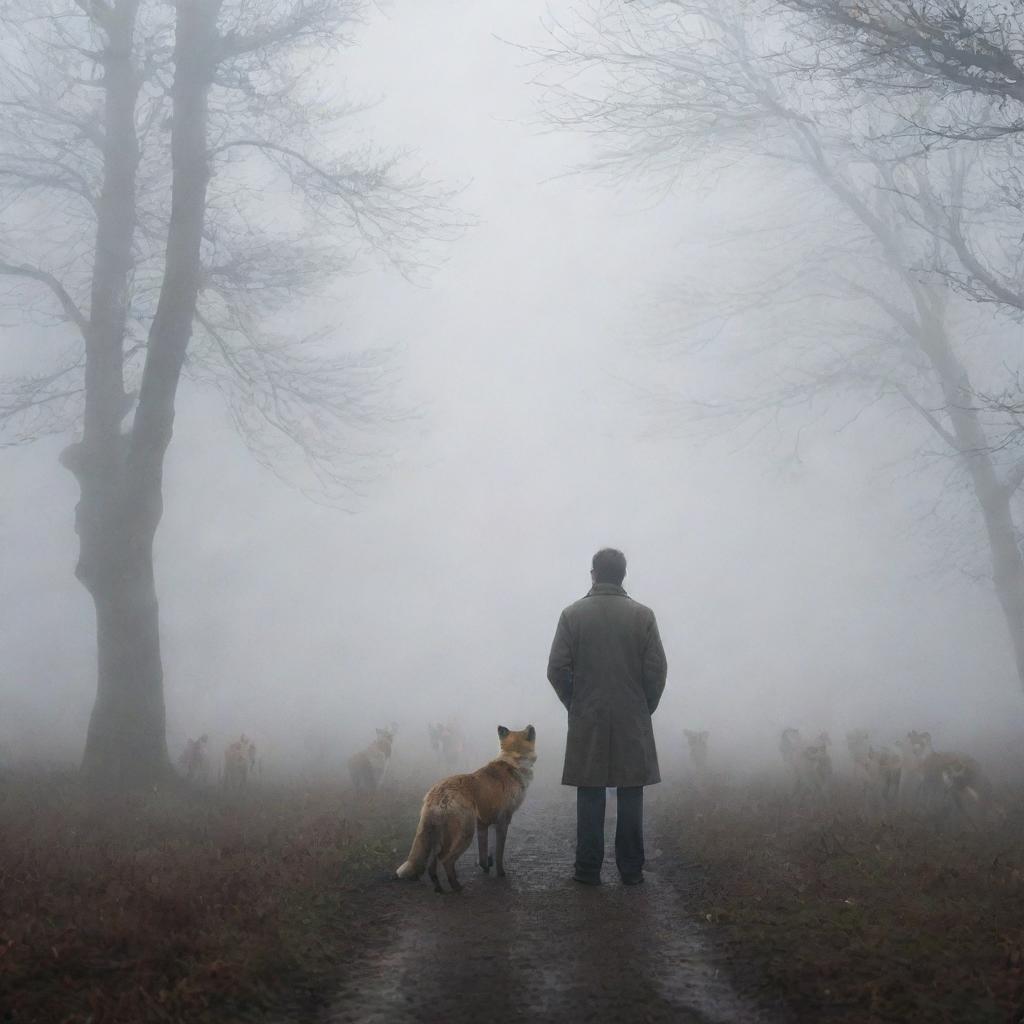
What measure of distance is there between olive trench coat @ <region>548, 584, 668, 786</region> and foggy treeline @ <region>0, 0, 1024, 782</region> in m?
4.84

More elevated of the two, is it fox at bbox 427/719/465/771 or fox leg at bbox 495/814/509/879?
fox at bbox 427/719/465/771

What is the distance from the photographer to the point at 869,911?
17.8 feet

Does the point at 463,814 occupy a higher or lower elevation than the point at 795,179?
lower

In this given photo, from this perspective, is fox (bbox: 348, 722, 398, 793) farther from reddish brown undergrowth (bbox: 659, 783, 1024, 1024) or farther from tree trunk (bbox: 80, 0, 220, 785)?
reddish brown undergrowth (bbox: 659, 783, 1024, 1024)

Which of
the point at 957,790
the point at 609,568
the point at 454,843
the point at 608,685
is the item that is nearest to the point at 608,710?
the point at 608,685

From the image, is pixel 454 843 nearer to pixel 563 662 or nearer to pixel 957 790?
pixel 563 662

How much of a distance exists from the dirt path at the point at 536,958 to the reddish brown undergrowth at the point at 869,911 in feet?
1.03

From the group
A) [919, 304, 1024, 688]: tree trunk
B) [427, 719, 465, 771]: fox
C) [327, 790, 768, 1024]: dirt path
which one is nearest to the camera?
[327, 790, 768, 1024]: dirt path

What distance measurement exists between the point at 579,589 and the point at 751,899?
103ft

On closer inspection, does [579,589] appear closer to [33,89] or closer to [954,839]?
[33,89]

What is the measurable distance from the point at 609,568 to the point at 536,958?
3.26m

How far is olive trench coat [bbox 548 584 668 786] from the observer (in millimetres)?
6965

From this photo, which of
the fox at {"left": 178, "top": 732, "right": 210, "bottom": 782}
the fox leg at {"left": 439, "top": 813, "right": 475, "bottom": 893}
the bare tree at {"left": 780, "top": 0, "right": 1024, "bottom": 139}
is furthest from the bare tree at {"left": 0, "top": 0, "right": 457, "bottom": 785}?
the bare tree at {"left": 780, "top": 0, "right": 1024, "bottom": 139}

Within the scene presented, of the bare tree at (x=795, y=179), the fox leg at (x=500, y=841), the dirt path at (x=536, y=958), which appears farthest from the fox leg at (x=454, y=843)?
the bare tree at (x=795, y=179)
